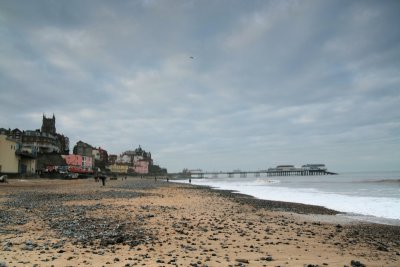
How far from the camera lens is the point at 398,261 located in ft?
26.7

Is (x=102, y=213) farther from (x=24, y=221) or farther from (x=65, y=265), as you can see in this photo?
(x=65, y=265)

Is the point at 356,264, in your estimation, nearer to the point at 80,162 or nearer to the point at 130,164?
the point at 80,162

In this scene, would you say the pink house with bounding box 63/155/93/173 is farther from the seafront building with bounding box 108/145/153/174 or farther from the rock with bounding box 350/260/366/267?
the rock with bounding box 350/260/366/267

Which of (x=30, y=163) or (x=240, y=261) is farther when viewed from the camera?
(x=30, y=163)

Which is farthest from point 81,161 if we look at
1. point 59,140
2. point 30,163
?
point 30,163

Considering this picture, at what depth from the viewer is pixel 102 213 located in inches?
576

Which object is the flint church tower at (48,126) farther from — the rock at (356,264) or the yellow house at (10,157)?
the rock at (356,264)

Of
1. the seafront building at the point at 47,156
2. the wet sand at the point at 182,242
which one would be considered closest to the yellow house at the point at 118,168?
the seafront building at the point at 47,156

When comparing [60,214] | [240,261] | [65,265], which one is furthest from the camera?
[60,214]

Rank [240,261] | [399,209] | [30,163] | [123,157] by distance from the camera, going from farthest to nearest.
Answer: [123,157], [30,163], [399,209], [240,261]

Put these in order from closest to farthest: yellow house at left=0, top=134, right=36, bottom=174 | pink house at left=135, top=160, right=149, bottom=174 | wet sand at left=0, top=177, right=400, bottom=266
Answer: wet sand at left=0, top=177, right=400, bottom=266 → yellow house at left=0, top=134, right=36, bottom=174 → pink house at left=135, top=160, right=149, bottom=174

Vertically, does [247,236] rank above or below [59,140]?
below

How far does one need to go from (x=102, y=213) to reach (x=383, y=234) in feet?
37.9

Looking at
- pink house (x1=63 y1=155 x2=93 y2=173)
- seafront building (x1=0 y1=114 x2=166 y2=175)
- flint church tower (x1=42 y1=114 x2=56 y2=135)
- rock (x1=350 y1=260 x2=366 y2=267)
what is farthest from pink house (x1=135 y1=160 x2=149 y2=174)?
rock (x1=350 y1=260 x2=366 y2=267)
